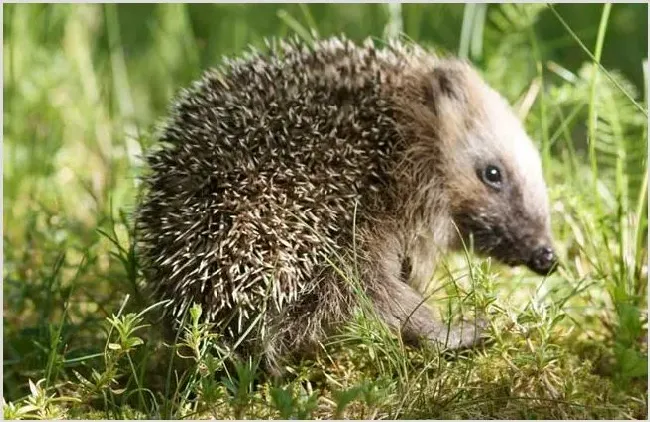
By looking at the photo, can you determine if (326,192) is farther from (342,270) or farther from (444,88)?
(444,88)

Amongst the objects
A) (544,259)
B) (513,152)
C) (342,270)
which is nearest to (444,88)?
(513,152)

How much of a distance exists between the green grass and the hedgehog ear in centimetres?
35

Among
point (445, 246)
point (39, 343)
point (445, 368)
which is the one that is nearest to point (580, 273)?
point (445, 246)

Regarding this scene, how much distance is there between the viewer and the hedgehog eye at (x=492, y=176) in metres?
3.68

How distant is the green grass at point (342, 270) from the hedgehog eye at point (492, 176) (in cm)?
29

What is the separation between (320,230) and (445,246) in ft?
2.22

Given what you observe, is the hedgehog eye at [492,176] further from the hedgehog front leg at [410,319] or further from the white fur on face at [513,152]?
the hedgehog front leg at [410,319]

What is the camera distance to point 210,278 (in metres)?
3.02

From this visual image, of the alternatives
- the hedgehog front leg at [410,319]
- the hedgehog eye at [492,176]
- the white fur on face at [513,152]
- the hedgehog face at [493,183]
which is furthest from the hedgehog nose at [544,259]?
the hedgehog front leg at [410,319]

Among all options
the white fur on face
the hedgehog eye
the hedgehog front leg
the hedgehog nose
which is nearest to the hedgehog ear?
the white fur on face

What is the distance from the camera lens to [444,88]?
368 cm

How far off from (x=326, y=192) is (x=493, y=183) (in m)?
0.83

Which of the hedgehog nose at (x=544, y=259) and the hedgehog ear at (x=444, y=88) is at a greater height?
the hedgehog ear at (x=444, y=88)

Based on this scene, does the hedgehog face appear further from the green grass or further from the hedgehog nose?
the green grass
